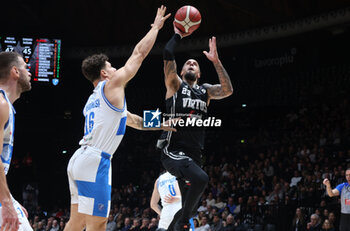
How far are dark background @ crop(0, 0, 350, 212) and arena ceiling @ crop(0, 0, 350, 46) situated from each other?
44 mm

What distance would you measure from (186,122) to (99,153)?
5.18 feet

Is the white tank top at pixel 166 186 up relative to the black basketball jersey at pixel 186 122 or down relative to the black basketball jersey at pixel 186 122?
down

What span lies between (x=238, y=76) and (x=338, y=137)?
24.4 feet

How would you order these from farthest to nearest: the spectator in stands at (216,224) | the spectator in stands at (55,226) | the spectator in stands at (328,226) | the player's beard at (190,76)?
the spectator in stands at (55,226), the spectator in stands at (216,224), the spectator in stands at (328,226), the player's beard at (190,76)

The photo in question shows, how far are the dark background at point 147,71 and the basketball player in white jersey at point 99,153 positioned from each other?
43.5 feet

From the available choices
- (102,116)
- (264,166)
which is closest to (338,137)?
(264,166)

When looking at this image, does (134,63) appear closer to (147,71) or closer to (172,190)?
(172,190)

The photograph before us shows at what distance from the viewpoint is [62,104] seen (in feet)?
79.4

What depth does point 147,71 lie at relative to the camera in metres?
24.0

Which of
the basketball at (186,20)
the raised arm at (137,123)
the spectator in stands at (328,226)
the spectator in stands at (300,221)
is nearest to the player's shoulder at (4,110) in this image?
the raised arm at (137,123)

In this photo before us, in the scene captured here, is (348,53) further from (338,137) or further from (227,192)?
(227,192)

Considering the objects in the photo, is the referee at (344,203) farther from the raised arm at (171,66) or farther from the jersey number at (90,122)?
the jersey number at (90,122)

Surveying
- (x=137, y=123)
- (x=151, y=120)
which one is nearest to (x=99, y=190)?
(x=137, y=123)

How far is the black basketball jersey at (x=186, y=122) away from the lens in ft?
19.4
